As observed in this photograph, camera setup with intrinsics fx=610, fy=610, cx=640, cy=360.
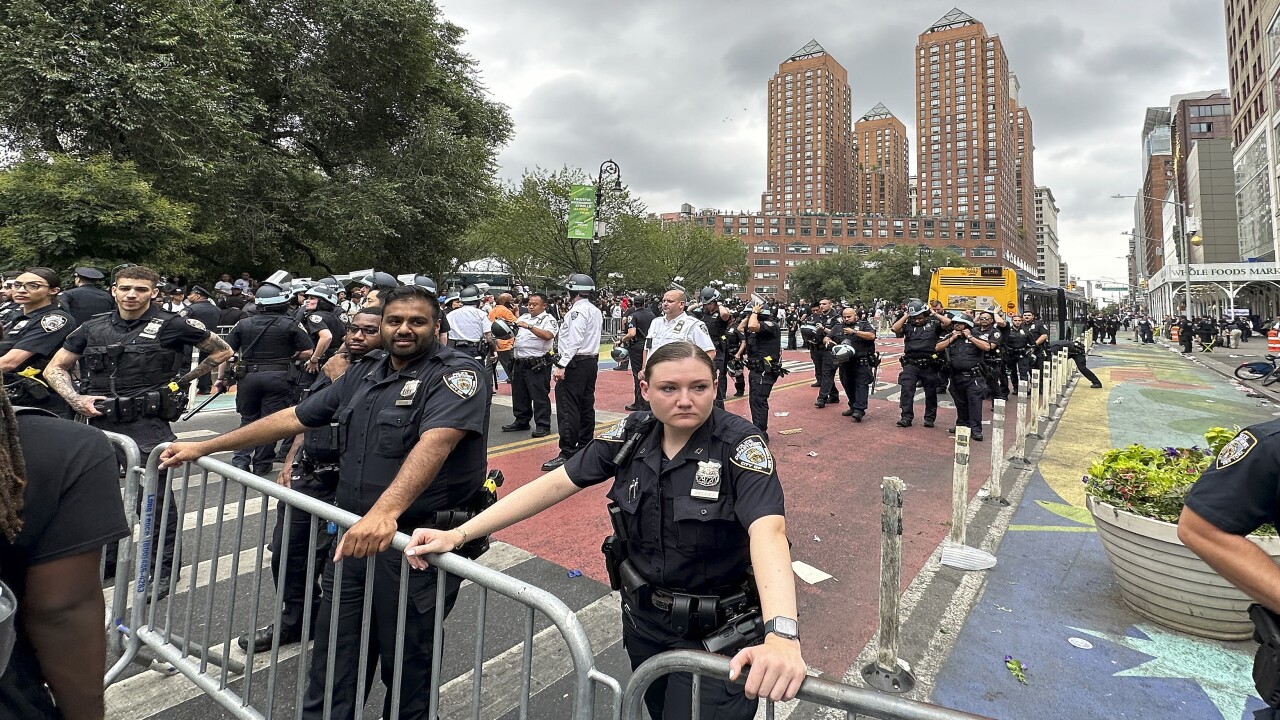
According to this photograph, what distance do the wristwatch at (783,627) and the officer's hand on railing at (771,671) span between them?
49 mm

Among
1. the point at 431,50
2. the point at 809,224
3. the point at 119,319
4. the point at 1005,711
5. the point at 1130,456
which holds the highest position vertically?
the point at 809,224

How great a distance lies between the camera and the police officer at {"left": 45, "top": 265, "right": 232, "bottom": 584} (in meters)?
4.02

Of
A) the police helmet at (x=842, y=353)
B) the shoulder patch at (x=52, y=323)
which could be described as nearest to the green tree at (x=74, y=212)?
the shoulder patch at (x=52, y=323)

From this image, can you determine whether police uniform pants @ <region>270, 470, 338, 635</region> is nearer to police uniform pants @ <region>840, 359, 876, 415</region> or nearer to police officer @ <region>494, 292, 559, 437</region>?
police officer @ <region>494, 292, 559, 437</region>

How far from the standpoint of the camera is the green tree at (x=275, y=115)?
1686 cm

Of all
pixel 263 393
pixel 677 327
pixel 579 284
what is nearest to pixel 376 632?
pixel 263 393

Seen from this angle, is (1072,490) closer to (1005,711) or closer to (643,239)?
(1005,711)

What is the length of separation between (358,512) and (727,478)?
160cm

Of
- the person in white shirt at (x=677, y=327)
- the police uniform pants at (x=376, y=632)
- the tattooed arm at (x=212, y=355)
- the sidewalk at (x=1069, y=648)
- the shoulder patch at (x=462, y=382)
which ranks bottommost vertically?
the sidewalk at (x=1069, y=648)

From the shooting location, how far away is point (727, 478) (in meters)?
1.97

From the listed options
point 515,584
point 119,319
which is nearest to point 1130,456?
point 515,584

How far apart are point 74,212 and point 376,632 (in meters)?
19.0

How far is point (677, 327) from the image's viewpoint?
265 inches

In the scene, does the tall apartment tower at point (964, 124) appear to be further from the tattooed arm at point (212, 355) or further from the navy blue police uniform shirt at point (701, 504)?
the navy blue police uniform shirt at point (701, 504)
